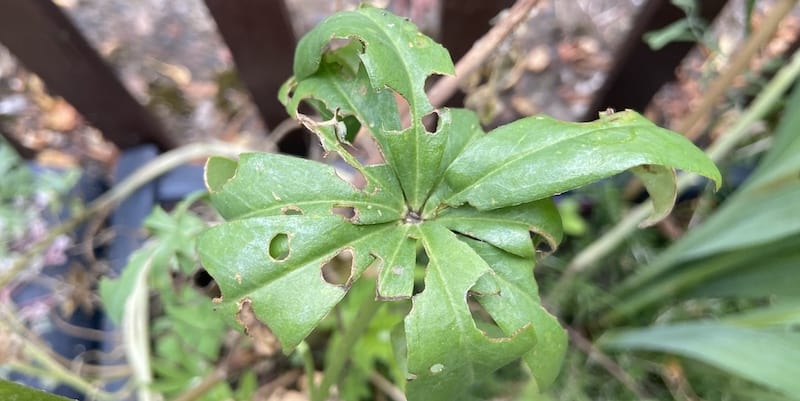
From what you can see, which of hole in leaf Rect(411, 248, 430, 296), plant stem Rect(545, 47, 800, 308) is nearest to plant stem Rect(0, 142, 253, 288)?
hole in leaf Rect(411, 248, 430, 296)

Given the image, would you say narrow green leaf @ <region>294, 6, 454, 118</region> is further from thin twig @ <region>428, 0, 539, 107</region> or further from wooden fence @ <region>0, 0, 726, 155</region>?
wooden fence @ <region>0, 0, 726, 155</region>

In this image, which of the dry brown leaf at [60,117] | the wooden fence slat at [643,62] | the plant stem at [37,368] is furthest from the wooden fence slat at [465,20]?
the dry brown leaf at [60,117]

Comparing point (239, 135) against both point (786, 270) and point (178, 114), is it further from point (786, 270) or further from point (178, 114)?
point (786, 270)

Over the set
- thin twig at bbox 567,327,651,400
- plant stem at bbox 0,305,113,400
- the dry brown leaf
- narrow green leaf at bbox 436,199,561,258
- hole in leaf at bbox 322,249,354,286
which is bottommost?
thin twig at bbox 567,327,651,400

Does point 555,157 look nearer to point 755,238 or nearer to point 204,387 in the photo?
point 755,238

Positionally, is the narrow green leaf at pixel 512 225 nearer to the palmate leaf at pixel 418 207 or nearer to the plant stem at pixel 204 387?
the palmate leaf at pixel 418 207

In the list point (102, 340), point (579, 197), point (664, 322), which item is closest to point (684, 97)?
point (579, 197)
